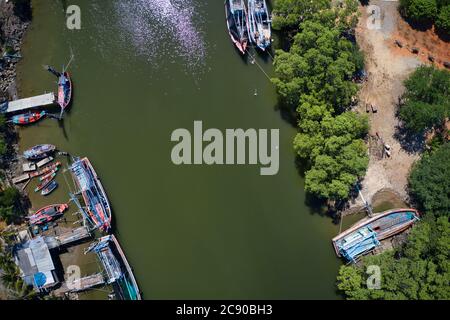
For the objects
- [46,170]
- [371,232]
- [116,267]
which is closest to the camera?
[116,267]

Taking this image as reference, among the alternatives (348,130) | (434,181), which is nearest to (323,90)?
(348,130)

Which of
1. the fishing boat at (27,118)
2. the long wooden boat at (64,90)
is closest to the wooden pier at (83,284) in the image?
the fishing boat at (27,118)

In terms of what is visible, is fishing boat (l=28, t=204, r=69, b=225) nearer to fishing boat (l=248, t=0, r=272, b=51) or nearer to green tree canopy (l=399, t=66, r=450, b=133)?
fishing boat (l=248, t=0, r=272, b=51)

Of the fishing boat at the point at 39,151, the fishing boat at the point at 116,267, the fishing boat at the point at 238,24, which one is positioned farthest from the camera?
the fishing boat at the point at 238,24

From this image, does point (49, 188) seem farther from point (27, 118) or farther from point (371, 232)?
point (371, 232)

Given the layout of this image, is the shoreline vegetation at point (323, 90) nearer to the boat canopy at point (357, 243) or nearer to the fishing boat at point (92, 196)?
the boat canopy at point (357, 243)

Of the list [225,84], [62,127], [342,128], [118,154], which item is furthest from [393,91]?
[62,127]
